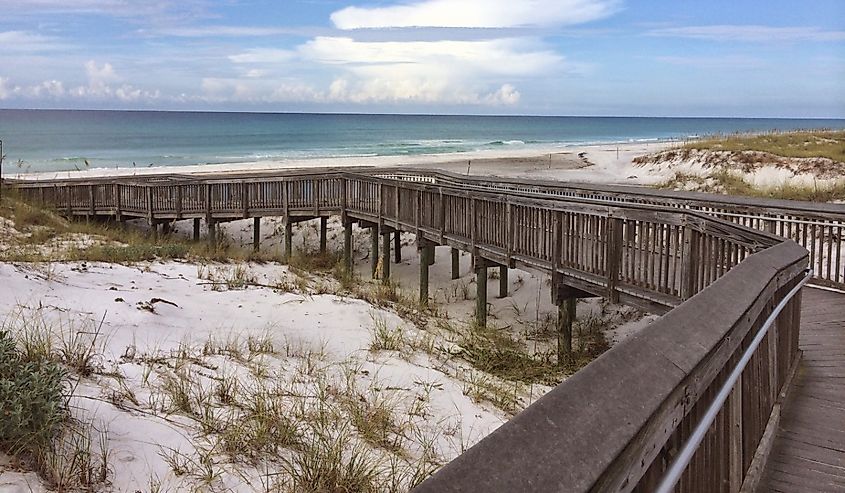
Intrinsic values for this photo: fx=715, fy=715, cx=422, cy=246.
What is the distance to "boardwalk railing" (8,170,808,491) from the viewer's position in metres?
1.45

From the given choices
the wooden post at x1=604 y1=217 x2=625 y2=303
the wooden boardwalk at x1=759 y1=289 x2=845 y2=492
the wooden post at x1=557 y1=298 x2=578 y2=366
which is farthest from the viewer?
the wooden post at x1=557 y1=298 x2=578 y2=366

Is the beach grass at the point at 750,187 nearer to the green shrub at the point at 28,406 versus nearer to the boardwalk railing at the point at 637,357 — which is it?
the boardwalk railing at the point at 637,357

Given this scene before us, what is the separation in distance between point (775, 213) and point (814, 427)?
8.02 meters

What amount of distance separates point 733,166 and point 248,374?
25.1 m

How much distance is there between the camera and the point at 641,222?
9023 mm

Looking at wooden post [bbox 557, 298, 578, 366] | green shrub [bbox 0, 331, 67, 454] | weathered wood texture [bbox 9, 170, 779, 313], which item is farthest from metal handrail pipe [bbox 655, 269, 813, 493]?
wooden post [bbox 557, 298, 578, 366]

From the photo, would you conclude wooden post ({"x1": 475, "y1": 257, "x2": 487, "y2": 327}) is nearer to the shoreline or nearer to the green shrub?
the green shrub

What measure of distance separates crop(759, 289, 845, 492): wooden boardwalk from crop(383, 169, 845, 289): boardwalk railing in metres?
3.93

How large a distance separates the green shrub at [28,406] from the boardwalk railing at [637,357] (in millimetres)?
3695

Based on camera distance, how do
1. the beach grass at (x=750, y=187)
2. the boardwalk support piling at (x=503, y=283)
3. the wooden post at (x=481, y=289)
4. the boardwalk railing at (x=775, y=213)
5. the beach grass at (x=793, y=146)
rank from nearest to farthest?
the boardwalk railing at (x=775, y=213)
the wooden post at (x=481, y=289)
the boardwalk support piling at (x=503, y=283)
the beach grass at (x=750, y=187)
the beach grass at (x=793, y=146)

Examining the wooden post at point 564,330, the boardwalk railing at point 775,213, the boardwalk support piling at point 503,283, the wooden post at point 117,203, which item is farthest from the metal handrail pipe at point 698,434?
the wooden post at point 117,203

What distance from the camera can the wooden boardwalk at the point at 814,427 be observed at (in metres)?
3.76

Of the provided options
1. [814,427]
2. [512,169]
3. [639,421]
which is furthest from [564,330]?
[512,169]

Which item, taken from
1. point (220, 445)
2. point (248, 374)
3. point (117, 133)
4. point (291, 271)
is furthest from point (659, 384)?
point (117, 133)
